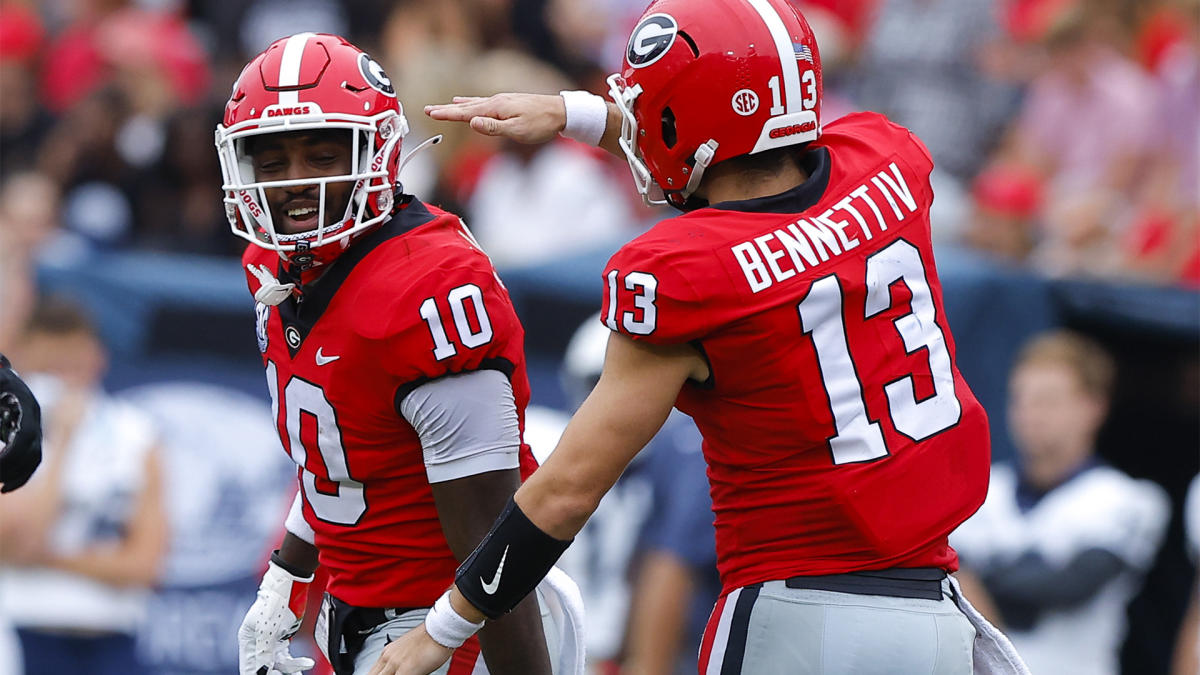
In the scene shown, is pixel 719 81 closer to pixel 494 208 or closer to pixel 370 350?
pixel 370 350

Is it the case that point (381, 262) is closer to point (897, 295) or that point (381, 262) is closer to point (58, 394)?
point (897, 295)

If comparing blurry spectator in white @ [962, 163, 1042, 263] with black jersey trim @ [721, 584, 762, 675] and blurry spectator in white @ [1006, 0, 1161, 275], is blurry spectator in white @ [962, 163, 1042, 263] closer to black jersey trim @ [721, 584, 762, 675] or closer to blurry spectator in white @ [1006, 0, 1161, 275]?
blurry spectator in white @ [1006, 0, 1161, 275]

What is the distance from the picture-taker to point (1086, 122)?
7250 mm

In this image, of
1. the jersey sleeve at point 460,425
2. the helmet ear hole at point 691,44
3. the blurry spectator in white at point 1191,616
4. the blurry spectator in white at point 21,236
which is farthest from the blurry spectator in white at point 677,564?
the blurry spectator in white at point 21,236

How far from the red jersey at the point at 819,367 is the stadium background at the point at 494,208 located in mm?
2641

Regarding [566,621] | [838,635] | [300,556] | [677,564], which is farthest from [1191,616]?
[300,556]

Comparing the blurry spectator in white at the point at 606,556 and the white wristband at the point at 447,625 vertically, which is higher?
the white wristband at the point at 447,625

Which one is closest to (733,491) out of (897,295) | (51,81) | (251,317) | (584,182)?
(897,295)

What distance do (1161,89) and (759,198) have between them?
4.87m

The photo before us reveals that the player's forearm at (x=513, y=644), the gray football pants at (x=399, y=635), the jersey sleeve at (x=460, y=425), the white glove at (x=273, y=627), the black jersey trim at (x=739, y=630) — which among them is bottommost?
the white glove at (x=273, y=627)

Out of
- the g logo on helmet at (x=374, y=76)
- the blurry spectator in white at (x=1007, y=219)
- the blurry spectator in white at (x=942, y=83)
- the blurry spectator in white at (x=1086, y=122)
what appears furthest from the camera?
the blurry spectator in white at (x=942, y=83)

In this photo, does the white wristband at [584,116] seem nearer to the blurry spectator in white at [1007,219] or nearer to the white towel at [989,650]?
the white towel at [989,650]

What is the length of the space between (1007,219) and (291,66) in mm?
4385

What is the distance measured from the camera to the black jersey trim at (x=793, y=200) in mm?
2803
